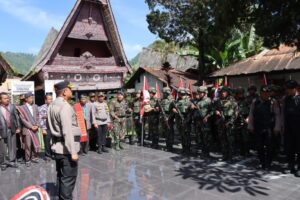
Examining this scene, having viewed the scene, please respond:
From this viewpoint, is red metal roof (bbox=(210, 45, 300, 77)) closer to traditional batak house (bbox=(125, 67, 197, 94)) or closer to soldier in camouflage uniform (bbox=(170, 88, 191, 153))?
traditional batak house (bbox=(125, 67, 197, 94))

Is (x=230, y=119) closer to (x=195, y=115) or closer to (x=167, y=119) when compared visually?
(x=195, y=115)

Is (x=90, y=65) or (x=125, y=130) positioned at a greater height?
(x=90, y=65)

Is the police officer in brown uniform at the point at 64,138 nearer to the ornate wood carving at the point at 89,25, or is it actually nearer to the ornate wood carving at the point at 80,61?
the ornate wood carving at the point at 80,61

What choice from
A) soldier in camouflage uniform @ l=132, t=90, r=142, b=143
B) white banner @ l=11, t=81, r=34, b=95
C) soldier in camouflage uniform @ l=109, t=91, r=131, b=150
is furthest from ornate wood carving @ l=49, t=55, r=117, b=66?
soldier in camouflage uniform @ l=109, t=91, r=131, b=150

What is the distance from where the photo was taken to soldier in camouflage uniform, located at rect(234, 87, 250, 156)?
800cm

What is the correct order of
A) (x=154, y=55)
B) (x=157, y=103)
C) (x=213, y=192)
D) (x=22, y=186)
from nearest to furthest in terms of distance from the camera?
(x=213, y=192), (x=22, y=186), (x=157, y=103), (x=154, y=55)

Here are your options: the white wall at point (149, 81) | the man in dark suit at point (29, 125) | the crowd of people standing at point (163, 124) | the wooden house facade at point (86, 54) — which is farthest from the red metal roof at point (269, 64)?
the man in dark suit at point (29, 125)

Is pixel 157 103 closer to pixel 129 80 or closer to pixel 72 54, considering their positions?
pixel 72 54

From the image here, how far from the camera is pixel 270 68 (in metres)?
12.4

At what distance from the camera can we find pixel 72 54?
685 inches

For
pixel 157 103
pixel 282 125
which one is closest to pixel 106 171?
pixel 157 103

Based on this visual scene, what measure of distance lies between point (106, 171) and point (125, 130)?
9.29ft

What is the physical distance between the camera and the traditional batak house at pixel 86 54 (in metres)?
15.9

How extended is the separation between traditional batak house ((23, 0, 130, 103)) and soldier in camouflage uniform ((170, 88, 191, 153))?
895 cm
